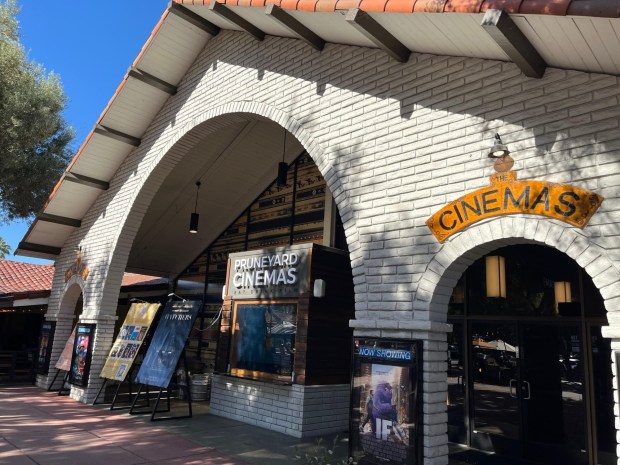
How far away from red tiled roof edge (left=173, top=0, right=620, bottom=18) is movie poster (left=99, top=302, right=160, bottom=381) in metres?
7.04

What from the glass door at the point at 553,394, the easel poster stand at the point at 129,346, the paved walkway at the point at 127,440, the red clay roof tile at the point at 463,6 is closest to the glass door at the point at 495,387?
the glass door at the point at 553,394

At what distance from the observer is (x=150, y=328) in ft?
34.0

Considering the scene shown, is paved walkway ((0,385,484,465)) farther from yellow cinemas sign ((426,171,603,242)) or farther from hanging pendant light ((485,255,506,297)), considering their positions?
yellow cinemas sign ((426,171,603,242))

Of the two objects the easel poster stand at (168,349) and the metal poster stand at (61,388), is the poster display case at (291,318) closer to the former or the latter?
the easel poster stand at (168,349)

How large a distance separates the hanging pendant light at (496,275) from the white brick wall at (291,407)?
3124 mm

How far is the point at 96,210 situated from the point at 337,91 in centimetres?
827

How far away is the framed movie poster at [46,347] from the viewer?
1297 cm

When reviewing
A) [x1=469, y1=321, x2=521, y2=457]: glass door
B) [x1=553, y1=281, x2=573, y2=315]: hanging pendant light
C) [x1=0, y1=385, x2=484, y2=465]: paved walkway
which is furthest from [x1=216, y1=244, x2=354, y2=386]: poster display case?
[x1=553, y1=281, x2=573, y2=315]: hanging pendant light

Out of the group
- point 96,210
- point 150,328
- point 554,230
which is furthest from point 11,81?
point 554,230

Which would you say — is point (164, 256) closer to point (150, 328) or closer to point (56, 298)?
point (56, 298)

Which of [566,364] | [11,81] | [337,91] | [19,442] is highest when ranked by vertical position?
[11,81]

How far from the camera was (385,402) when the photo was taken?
18.3 feet

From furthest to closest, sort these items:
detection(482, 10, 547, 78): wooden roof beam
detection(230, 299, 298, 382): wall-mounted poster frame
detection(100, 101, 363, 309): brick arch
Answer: detection(230, 299, 298, 382): wall-mounted poster frame < detection(100, 101, 363, 309): brick arch < detection(482, 10, 547, 78): wooden roof beam

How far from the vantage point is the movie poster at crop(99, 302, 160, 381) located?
10.1 metres
